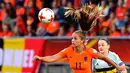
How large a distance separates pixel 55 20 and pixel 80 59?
7110 millimetres

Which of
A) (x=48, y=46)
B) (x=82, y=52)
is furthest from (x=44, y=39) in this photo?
(x=82, y=52)

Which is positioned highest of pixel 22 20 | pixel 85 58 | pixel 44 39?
pixel 22 20

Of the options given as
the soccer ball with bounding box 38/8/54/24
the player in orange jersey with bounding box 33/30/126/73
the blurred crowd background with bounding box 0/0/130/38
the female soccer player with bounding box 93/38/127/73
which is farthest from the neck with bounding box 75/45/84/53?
the blurred crowd background with bounding box 0/0/130/38

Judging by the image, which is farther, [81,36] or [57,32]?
[57,32]

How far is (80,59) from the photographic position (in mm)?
9477

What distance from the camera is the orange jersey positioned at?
30.9ft

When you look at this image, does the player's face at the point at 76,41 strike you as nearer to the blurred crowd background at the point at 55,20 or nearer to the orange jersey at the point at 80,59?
the orange jersey at the point at 80,59

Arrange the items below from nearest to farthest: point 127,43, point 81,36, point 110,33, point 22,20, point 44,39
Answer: point 81,36 → point 127,43 → point 44,39 → point 110,33 → point 22,20

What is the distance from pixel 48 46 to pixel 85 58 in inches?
180

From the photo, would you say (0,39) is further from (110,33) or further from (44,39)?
(110,33)

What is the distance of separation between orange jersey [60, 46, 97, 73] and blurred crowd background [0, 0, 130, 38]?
4.96 m

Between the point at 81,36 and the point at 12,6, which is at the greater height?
the point at 12,6

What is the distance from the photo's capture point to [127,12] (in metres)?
15.3

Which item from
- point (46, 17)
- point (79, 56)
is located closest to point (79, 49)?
point (79, 56)
